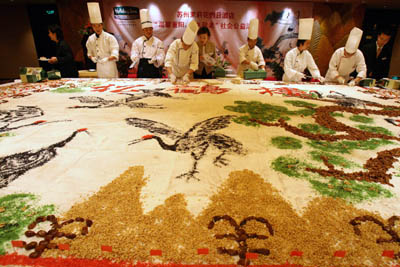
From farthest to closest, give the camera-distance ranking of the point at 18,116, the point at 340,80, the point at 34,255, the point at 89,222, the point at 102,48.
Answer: the point at 102,48, the point at 340,80, the point at 18,116, the point at 89,222, the point at 34,255

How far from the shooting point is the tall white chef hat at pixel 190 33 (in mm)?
3102

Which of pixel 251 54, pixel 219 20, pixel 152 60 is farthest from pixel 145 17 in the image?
pixel 219 20

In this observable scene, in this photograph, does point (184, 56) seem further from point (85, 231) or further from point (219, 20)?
point (219, 20)

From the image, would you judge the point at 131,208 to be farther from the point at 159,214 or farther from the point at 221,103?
the point at 221,103

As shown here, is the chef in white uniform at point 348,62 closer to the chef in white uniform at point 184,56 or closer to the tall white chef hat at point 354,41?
the tall white chef hat at point 354,41

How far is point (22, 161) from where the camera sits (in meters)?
1.12

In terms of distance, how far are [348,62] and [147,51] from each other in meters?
3.39

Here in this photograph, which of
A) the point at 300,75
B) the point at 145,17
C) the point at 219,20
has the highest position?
the point at 219,20

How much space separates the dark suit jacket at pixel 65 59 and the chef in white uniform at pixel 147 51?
1367mm

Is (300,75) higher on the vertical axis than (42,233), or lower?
higher

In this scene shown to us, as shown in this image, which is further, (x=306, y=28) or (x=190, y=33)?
(x=306, y=28)

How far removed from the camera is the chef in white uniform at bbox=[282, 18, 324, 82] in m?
3.54

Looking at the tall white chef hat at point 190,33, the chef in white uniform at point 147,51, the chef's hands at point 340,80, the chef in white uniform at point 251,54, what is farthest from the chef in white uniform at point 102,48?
the chef's hands at point 340,80

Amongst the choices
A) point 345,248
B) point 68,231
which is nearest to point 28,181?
point 68,231
